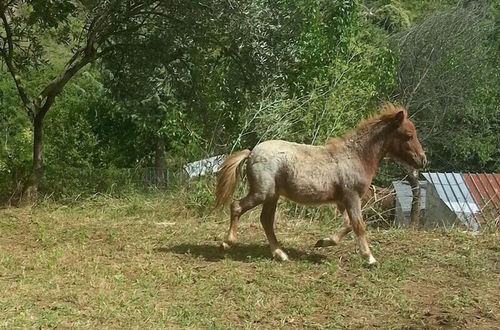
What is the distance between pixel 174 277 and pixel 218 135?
5861 mm

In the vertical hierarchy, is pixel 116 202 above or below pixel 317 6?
below

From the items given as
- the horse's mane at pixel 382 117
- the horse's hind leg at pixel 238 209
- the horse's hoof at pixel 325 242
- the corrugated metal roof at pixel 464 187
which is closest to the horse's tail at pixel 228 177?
the horse's hind leg at pixel 238 209

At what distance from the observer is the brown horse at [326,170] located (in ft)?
21.3

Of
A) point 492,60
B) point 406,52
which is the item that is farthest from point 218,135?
point 492,60

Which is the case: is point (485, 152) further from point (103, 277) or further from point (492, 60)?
point (103, 277)

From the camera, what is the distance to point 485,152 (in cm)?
2402

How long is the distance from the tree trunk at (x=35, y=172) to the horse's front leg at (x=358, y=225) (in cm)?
581

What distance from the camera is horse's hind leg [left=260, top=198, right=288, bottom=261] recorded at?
654 cm

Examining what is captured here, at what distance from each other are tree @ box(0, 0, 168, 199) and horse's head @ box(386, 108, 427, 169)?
4.70 meters

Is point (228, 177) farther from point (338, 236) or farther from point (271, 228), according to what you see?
point (338, 236)

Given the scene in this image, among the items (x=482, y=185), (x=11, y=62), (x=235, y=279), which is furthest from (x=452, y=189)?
(x=235, y=279)

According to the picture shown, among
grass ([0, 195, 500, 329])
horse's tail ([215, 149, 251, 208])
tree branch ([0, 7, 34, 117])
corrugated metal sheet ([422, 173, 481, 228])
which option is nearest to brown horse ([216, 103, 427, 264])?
horse's tail ([215, 149, 251, 208])

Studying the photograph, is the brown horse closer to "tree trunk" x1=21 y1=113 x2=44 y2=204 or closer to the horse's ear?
the horse's ear

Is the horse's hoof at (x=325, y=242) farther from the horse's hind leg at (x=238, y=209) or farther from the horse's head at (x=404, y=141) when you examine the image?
the horse's head at (x=404, y=141)
